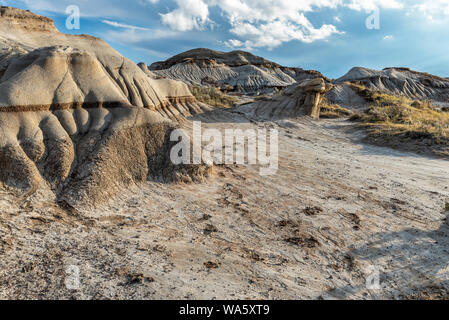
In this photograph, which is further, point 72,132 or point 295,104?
point 295,104

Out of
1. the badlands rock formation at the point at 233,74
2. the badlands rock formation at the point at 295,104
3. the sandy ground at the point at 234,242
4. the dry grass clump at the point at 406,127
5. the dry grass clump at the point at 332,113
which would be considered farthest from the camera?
the badlands rock formation at the point at 233,74

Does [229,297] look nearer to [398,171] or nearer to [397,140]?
[398,171]

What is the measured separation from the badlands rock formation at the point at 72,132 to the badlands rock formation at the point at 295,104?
30.4 ft

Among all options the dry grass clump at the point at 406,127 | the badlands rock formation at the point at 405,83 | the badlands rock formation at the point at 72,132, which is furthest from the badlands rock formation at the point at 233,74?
the badlands rock formation at the point at 72,132

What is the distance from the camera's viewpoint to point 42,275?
2.59 metres

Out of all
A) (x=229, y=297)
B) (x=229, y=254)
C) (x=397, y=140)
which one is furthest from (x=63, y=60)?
(x=397, y=140)

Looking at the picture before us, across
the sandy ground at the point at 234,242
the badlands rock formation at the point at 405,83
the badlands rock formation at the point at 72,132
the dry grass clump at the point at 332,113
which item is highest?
the badlands rock formation at the point at 405,83

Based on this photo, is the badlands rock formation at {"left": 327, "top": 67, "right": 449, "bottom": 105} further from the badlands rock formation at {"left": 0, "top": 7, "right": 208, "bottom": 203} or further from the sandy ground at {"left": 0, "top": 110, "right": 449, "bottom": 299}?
the badlands rock formation at {"left": 0, "top": 7, "right": 208, "bottom": 203}

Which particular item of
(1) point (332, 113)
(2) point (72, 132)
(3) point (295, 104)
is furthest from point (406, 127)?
(2) point (72, 132)

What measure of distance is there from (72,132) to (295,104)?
478 inches

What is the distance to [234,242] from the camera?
3520 millimetres

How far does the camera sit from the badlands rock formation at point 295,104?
1412 centimetres

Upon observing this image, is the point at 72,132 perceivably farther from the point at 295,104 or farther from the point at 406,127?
the point at 295,104

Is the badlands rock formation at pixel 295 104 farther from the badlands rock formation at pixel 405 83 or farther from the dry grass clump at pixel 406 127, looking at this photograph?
the badlands rock formation at pixel 405 83
